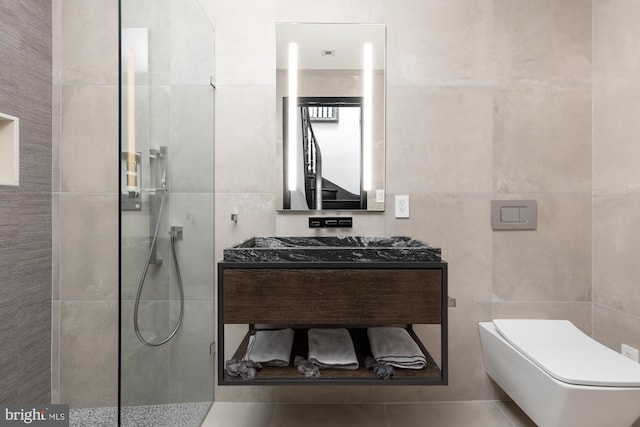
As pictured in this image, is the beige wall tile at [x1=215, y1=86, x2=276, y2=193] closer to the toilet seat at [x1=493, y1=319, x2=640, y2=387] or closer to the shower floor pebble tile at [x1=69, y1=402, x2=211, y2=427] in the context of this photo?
the shower floor pebble tile at [x1=69, y1=402, x2=211, y2=427]

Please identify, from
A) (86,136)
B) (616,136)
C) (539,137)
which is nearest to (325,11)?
(539,137)

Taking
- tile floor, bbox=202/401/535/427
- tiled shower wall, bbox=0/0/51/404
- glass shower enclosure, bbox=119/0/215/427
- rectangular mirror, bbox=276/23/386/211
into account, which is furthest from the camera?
rectangular mirror, bbox=276/23/386/211

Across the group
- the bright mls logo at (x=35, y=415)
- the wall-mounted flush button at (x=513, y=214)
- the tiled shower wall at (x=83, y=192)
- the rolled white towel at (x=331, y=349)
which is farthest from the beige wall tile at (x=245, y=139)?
the bright mls logo at (x=35, y=415)

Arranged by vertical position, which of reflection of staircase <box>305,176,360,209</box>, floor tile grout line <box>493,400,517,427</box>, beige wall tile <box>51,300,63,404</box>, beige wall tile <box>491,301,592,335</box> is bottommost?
floor tile grout line <box>493,400,517,427</box>

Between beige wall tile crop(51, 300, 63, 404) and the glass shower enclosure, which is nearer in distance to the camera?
the glass shower enclosure

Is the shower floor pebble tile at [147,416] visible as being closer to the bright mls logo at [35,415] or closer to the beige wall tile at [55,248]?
the bright mls logo at [35,415]

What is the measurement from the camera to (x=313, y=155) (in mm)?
1936

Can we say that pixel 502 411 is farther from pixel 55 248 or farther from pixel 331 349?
pixel 55 248

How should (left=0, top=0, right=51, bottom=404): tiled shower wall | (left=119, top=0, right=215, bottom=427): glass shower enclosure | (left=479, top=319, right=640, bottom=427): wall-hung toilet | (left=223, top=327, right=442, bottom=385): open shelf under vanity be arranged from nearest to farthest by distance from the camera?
1. (left=119, top=0, right=215, bottom=427): glass shower enclosure
2. (left=479, top=319, right=640, bottom=427): wall-hung toilet
3. (left=223, top=327, right=442, bottom=385): open shelf under vanity
4. (left=0, top=0, right=51, bottom=404): tiled shower wall

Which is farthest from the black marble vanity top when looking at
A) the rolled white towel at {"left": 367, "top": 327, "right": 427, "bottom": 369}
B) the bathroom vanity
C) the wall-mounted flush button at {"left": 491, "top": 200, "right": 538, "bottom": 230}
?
the wall-mounted flush button at {"left": 491, "top": 200, "right": 538, "bottom": 230}

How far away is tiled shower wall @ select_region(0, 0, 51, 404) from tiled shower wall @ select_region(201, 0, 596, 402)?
82 centimetres

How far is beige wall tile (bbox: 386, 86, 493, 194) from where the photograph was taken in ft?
6.40

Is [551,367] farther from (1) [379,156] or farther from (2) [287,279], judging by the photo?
(1) [379,156]

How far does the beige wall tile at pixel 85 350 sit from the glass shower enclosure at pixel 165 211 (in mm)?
541
